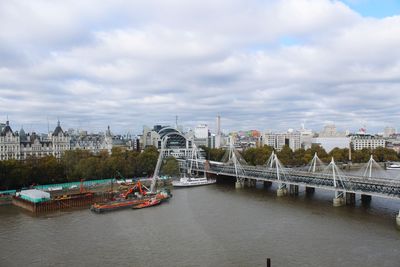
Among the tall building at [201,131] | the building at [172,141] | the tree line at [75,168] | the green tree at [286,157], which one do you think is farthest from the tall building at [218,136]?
the tree line at [75,168]

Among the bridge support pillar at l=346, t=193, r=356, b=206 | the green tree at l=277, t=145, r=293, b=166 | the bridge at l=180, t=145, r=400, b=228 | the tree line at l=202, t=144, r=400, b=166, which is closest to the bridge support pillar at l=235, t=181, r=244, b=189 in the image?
the bridge at l=180, t=145, r=400, b=228

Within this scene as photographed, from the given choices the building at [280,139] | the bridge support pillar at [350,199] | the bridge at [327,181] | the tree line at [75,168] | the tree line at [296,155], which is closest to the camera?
the bridge at [327,181]

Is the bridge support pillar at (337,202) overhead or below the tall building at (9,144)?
below

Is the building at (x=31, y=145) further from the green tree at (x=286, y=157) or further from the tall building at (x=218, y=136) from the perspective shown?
the tall building at (x=218, y=136)

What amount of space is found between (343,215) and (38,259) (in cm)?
1988

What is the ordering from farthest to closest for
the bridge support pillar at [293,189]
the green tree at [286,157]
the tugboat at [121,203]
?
the green tree at [286,157]
the bridge support pillar at [293,189]
the tugboat at [121,203]

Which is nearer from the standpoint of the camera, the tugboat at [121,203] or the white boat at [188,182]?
the tugboat at [121,203]

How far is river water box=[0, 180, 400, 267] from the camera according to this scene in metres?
17.5

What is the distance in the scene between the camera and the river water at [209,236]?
17.5 metres

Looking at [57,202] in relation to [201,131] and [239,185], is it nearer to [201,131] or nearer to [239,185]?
[239,185]

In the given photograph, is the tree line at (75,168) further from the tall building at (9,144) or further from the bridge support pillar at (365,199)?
the bridge support pillar at (365,199)

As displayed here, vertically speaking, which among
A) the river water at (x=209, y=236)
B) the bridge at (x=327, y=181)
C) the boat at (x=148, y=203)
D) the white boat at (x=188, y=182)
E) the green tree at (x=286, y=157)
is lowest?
the river water at (x=209, y=236)

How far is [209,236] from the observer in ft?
68.9

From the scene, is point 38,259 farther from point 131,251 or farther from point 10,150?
point 10,150
